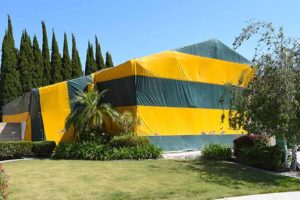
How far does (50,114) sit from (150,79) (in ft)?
17.7

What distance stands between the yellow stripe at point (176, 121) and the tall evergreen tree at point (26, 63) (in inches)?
727

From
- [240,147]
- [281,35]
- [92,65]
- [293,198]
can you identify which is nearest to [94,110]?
[240,147]

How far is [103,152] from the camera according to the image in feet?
57.0

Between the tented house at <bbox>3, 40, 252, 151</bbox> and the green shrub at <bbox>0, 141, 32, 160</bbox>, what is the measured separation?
1.74m

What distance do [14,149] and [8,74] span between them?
→ 18.5 meters

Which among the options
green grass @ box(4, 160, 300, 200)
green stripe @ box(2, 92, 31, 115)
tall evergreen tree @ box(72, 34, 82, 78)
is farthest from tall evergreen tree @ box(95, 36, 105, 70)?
green grass @ box(4, 160, 300, 200)

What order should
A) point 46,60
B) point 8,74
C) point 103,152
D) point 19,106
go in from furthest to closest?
point 46,60, point 8,74, point 19,106, point 103,152

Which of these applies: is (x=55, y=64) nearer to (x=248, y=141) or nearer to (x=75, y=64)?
(x=75, y=64)

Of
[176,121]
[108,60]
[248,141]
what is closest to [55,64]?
[108,60]

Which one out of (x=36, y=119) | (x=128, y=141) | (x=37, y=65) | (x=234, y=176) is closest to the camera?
(x=234, y=176)

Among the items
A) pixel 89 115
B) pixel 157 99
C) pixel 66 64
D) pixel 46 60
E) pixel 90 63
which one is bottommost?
pixel 89 115

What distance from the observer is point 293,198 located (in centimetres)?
1042

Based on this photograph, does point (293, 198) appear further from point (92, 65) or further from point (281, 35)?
point (92, 65)

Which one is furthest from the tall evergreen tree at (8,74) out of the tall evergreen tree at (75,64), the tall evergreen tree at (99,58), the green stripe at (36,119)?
the green stripe at (36,119)
